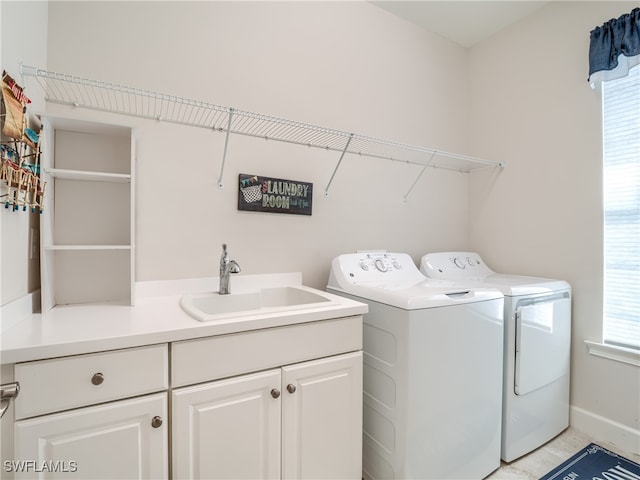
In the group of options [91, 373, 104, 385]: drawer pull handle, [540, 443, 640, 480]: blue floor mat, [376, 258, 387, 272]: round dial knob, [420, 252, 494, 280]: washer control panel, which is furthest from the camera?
[420, 252, 494, 280]: washer control panel

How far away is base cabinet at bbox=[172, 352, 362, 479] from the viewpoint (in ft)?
3.42

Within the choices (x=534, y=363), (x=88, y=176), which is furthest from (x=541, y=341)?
(x=88, y=176)

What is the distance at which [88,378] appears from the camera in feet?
2.95

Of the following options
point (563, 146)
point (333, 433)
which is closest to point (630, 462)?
point (333, 433)

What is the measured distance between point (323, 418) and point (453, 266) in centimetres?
150

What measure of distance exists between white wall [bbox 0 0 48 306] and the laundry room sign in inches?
35.1

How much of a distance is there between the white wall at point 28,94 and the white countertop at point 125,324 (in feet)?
0.47

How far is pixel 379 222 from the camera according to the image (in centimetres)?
224

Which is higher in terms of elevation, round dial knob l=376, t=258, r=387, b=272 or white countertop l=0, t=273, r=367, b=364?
round dial knob l=376, t=258, r=387, b=272

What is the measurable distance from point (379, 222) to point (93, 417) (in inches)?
72.8

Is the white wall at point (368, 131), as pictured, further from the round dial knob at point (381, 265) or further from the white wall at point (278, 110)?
the round dial knob at point (381, 265)

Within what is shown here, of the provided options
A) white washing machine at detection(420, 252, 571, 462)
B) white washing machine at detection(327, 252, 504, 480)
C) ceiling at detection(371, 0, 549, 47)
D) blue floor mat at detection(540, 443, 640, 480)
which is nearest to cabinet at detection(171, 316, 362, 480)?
white washing machine at detection(327, 252, 504, 480)

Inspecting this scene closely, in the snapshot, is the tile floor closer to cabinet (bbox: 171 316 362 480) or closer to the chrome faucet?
cabinet (bbox: 171 316 362 480)

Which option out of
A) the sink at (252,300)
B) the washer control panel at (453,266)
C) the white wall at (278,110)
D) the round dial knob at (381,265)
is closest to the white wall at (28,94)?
the white wall at (278,110)
